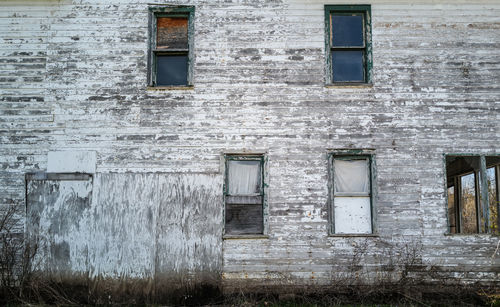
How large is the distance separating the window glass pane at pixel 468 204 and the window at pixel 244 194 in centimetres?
476

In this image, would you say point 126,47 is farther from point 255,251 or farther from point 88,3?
point 255,251

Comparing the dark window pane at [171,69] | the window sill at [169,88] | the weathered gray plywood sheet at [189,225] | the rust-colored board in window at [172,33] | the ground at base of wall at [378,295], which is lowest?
the ground at base of wall at [378,295]

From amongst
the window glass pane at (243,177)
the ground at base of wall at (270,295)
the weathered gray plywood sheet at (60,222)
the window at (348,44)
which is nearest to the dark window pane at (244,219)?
the window glass pane at (243,177)

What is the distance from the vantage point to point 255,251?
8.80 m

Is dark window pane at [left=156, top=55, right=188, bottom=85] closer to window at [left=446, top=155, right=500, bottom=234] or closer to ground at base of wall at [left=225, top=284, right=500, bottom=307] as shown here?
ground at base of wall at [left=225, top=284, right=500, bottom=307]

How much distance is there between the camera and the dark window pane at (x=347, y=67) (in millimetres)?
9516

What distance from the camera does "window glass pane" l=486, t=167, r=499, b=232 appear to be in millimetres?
9198

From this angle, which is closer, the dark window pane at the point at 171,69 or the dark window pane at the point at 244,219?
the dark window pane at the point at 244,219

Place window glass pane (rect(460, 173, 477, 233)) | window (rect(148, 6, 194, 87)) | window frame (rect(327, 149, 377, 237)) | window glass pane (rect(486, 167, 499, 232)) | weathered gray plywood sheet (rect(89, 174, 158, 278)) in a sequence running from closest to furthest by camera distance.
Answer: weathered gray plywood sheet (rect(89, 174, 158, 278)) → window frame (rect(327, 149, 377, 237)) → window glass pane (rect(486, 167, 499, 232)) → window (rect(148, 6, 194, 87)) → window glass pane (rect(460, 173, 477, 233))

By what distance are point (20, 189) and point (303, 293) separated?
20.7 ft

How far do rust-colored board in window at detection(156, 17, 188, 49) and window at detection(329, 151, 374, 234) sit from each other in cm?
419

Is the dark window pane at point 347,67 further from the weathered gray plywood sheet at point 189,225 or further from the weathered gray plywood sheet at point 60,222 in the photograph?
the weathered gray plywood sheet at point 60,222

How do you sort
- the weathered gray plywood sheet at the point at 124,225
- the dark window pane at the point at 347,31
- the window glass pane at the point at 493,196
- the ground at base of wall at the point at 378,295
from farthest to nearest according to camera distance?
the dark window pane at the point at 347,31, the window glass pane at the point at 493,196, the weathered gray plywood sheet at the point at 124,225, the ground at base of wall at the point at 378,295

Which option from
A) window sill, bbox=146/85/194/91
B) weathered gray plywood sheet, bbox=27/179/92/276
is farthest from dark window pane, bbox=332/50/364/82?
weathered gray plywood sheet, bbox=27/179/92/276
